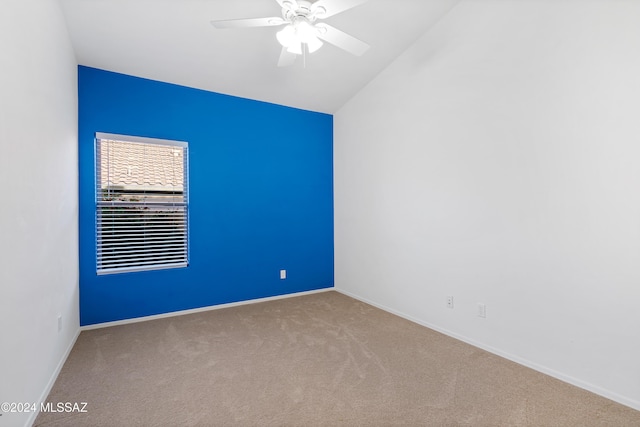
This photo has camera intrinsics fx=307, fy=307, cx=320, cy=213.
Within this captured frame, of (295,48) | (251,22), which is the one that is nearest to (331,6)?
(295,48)

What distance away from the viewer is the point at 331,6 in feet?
6.75

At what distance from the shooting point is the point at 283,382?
→ 87.0 inches

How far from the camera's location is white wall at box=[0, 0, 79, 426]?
147cm

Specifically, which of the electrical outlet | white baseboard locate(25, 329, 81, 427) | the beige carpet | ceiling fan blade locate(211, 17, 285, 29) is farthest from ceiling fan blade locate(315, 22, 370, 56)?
white baseboard locate(25, 329, 81, 427)

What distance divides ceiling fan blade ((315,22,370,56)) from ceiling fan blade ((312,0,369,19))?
9cm

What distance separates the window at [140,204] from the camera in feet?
10.8

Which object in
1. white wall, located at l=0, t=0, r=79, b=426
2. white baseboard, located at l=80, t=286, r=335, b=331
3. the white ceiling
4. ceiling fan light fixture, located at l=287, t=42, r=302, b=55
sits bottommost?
white baseboard, located at l=80, t=286, r=335, b=331

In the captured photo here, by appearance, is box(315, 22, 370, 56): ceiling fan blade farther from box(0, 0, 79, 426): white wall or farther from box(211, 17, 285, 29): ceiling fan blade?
box(0, 0, 79, 426): white wall

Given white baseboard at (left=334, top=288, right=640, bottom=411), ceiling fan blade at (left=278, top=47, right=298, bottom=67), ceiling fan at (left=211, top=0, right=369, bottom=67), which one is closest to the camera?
white baseboard at (left=334, top=288, right=640, bottom=411)

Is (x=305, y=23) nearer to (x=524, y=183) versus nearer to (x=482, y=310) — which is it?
(x=524, y=183)

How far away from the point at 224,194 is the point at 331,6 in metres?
2.55

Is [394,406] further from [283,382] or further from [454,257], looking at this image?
[454,257]

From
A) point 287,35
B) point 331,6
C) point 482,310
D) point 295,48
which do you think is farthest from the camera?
point 482,310

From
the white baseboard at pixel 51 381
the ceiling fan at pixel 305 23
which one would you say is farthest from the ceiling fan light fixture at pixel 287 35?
the white baseboard at pixel 51 381
